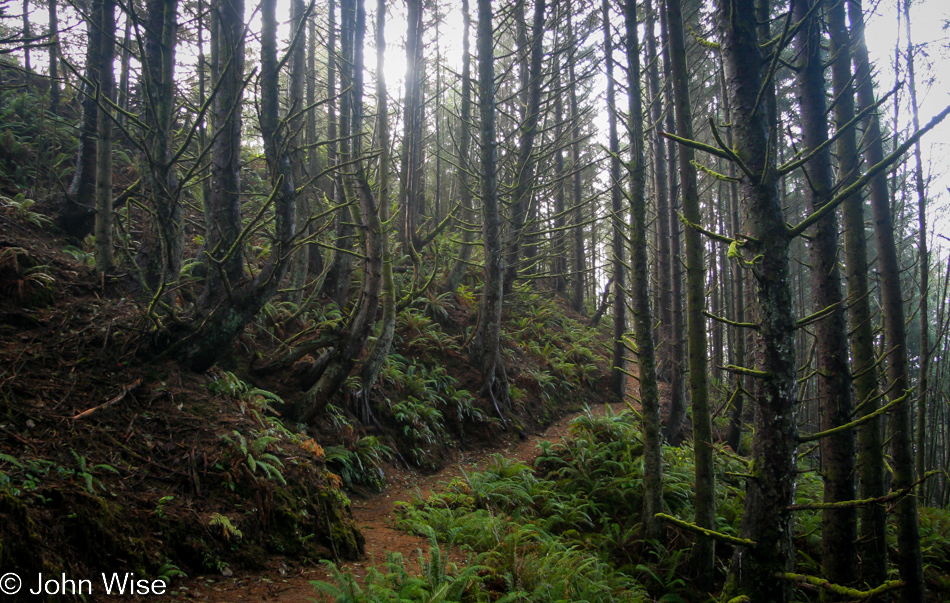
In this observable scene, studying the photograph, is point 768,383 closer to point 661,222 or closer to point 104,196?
point 104,196

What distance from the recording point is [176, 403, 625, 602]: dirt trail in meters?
3.30

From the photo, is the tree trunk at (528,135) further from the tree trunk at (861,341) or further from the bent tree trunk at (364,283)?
the tree trunk at (861,341)

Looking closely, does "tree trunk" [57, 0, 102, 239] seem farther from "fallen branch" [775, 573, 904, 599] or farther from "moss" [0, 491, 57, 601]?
"fallen branch" [775, 573, 904, 599]

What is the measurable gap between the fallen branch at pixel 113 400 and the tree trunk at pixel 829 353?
6.95m

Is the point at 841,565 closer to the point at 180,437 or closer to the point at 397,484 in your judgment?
the point at 397,484

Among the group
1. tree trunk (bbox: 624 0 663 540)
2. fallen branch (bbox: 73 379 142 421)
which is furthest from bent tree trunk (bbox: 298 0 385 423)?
tree trunk (bbox: 624 0 663 540)

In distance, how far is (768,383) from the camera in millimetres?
3156

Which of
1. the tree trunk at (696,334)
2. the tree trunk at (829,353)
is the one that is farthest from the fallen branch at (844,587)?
the tree trunk at (829,353)

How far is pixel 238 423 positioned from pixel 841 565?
6.62 meters

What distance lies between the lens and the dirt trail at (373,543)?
330 centimetres

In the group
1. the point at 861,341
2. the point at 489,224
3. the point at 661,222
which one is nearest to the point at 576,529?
the point at 861,341

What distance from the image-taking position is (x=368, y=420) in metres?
7.82

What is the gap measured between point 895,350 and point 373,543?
753cm

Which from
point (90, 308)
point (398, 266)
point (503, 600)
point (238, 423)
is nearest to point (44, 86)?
point (398, 266)
